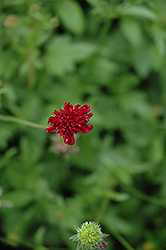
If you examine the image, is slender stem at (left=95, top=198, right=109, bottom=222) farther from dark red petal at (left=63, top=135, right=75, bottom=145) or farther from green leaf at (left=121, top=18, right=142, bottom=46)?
green leaf at (left=121, top=18, right=142, bottom=46)

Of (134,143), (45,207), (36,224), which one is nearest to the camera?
(45,207)

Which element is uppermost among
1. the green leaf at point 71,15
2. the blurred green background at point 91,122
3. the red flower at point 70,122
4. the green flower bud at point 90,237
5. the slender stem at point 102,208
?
the green leaf at point 71,15

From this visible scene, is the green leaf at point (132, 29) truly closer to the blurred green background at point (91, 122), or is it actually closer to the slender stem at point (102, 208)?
the blurred green background at point (91, 122)

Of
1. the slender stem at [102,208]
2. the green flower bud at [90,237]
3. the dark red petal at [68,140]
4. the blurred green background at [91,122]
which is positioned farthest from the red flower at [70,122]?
the slender stem at [102,208]

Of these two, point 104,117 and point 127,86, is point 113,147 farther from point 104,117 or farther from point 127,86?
point 127,86

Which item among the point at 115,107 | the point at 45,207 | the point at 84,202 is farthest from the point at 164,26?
the point at 45,207

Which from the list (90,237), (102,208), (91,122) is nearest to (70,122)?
(90,237)

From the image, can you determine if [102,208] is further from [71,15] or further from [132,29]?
[71,15]

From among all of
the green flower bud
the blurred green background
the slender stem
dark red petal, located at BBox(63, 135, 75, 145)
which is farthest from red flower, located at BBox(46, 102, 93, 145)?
the slender stem
